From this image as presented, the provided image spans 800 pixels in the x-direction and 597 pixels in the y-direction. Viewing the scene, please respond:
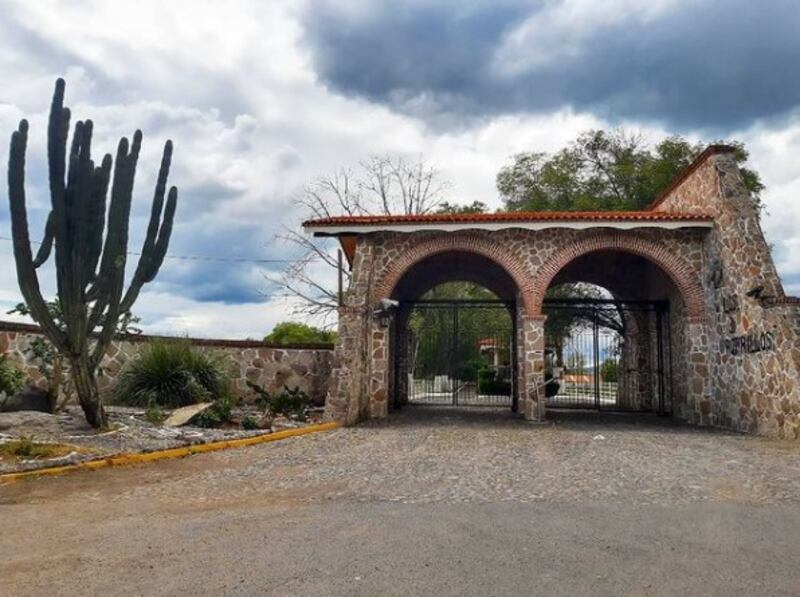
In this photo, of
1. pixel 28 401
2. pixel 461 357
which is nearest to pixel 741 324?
pixel 28 401

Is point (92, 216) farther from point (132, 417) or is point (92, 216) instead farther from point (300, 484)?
point (300, 484)

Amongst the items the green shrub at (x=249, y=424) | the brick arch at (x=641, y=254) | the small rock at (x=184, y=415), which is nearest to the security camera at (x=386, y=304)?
the brick arch at (x=641, y=254)

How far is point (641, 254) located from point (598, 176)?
46.1 feet

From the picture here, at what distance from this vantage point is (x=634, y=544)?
14.1ft

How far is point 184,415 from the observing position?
10.7 m

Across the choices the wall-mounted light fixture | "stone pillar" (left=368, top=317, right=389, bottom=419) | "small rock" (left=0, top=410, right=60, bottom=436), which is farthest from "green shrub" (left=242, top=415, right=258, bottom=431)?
the wall-mounted light fixture

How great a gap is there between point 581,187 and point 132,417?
19.6 metres

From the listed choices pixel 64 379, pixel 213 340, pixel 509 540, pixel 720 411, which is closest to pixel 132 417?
pixel 64 379

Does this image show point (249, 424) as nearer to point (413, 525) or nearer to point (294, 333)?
point (413, 525)

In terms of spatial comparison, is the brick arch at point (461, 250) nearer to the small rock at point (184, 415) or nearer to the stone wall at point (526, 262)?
the stone wall at point (526, 262)

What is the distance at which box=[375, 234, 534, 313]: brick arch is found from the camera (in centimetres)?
1323

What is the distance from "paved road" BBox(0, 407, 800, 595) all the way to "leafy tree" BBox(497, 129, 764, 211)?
17.3 m

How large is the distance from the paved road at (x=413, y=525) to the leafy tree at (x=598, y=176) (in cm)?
1732

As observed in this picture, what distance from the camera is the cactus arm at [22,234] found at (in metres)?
8.73
